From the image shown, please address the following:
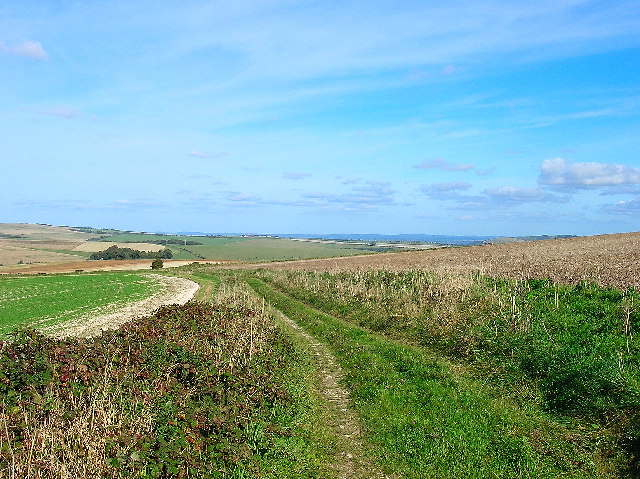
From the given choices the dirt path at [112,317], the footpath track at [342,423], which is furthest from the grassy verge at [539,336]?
the dirt path at [112,317]

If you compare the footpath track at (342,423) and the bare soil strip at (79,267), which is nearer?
the footpath track at (342,423)

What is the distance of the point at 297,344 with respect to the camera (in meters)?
19.0

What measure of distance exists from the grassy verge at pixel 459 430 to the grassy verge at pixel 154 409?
1.58 metres

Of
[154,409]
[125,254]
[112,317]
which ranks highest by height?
[154,409]

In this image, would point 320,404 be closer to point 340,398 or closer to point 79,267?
point 340,398

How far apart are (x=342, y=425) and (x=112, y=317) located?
82.3 ft

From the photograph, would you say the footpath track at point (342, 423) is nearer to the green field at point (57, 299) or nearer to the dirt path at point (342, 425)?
the dirt path at point (342, 425)

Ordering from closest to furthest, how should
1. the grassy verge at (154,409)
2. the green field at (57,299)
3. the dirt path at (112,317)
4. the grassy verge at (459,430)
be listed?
the grassy verge at (154,409), the grassy verge at (459,430), the dirt path at (112,317), the green field at (57,299)

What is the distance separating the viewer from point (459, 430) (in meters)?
9.74

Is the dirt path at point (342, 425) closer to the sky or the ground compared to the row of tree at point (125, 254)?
closer to the sky

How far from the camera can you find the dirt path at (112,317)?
25702 millimetres

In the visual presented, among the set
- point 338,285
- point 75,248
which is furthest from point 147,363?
point 75,248

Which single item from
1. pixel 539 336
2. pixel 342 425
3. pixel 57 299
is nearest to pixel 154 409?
pixel 342 425

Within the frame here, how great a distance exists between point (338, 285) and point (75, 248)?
16624 centimetres
